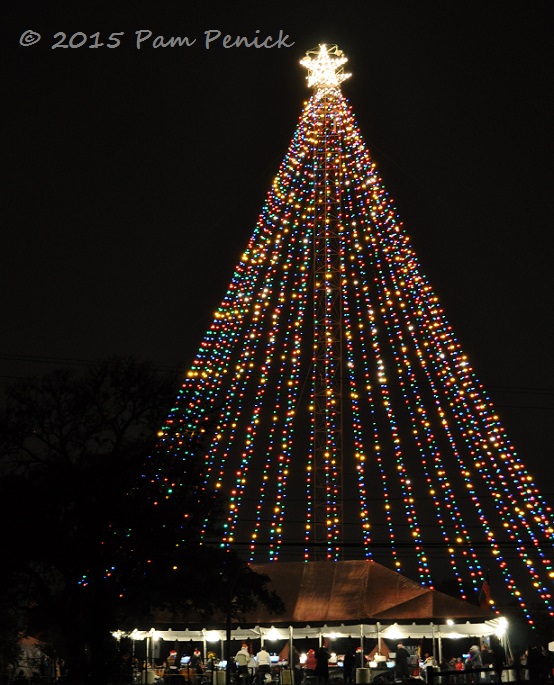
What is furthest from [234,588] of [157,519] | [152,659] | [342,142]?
[342,142]

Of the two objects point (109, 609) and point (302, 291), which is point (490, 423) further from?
point (109, 609)

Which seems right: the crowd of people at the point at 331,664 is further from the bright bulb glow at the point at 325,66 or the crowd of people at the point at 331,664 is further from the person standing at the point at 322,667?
the bright bulb glow at the point at 325,66

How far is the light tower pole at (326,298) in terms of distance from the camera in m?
33.9

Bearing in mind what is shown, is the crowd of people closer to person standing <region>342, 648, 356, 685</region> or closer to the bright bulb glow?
person standing <region>342, 648, 356, 685</region>

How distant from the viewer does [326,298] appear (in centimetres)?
3516

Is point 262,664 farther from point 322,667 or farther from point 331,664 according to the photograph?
point 322,667

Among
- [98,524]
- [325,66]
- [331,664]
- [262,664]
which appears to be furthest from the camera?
[325,66]

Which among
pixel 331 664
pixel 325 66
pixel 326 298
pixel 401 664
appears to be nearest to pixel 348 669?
pixel 401 664

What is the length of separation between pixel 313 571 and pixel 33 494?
1136cm

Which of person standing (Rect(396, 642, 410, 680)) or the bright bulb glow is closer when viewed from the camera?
person standing (Rect(396, 642, 410, 680))

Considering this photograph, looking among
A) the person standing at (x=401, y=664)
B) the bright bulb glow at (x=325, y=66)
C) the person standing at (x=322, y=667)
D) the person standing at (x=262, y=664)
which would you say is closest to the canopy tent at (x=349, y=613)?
the person standing at (x=262, y=664)

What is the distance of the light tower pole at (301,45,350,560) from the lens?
33.9 m

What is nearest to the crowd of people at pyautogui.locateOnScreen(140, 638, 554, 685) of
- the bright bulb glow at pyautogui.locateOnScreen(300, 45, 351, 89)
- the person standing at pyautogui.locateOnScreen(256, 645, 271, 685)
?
the person standing at pyautogui.locateOnScreen(256, 645, 271, 685)

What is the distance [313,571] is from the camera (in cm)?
3184
